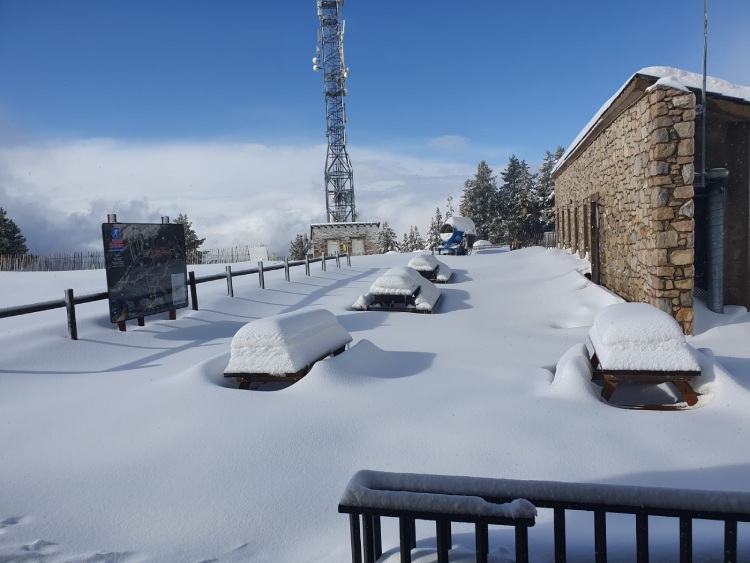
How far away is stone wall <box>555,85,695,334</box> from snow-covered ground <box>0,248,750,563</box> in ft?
3.28

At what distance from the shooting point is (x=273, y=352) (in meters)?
6.11

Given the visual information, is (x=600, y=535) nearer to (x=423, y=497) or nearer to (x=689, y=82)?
(x=423, y=497)

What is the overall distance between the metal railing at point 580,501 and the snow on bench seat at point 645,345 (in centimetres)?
318

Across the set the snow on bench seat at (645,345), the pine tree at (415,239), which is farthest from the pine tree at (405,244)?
the snow on bench seat at (645,345)

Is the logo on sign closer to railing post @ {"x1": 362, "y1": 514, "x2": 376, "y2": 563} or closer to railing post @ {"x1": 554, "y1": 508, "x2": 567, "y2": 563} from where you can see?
railing post @ {"x1": 362, "y1": 514, "x2": 376, "y2": 563}

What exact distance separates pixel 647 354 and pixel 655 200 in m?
3.98

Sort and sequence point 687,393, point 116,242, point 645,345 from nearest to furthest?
point 687,393 < point 645,345 < point 116,242

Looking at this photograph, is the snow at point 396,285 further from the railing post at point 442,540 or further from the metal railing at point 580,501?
the railing post at point 442,540

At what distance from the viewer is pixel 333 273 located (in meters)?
21.5

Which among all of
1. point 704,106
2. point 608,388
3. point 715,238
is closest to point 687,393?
point 608,388

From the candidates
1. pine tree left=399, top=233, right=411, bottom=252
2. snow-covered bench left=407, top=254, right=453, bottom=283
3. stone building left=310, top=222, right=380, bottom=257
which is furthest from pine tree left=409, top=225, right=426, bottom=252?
snow-covered bench left=407, top=254, right=453, bottom=283

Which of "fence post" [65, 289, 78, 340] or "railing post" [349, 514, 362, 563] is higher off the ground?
"fence post" [65, 289, 78, 340]

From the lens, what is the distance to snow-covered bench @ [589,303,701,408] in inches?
211

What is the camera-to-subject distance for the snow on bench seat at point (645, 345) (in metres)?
5.38
